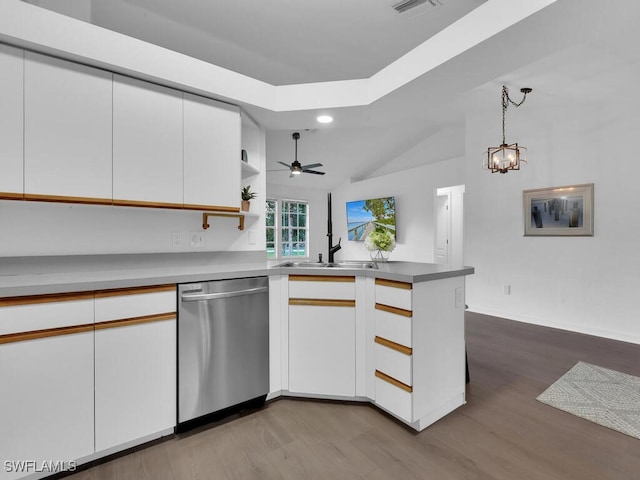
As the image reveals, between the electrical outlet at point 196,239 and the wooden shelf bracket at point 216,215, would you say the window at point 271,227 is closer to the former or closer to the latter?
the wooden shelf bracket at point 216,215

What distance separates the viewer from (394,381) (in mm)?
1864

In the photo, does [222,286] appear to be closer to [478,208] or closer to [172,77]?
[172,77]

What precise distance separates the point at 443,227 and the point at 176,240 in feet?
18.4

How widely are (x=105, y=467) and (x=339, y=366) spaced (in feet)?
4.46

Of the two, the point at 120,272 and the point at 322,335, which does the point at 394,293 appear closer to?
the point at 322,335

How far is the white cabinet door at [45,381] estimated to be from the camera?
1.33 metres

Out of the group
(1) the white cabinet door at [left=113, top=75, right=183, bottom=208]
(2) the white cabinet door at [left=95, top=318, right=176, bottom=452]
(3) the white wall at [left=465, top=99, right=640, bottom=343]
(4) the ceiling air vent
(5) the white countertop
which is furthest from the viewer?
(3) the white wall at [left=465, top=99, right=640, bottom=343]

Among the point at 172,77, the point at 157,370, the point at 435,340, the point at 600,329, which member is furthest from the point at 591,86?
the point at 157,370

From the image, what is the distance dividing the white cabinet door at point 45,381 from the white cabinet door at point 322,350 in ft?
3.75

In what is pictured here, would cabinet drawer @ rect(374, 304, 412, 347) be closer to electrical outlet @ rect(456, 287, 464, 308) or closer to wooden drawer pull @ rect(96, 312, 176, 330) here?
electrical outlet @ rect(456, 287, 464, 308)

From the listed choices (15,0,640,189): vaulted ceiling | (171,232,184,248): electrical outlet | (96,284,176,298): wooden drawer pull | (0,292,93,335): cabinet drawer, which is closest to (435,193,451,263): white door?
(15,0,640,189): vaulted ceiling

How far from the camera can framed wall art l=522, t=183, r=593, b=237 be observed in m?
3.64

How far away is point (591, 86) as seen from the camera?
3.32 m

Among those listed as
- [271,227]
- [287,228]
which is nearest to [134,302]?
[271,227]
